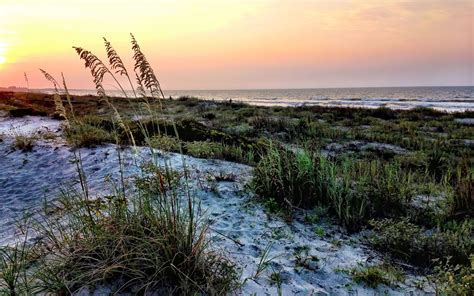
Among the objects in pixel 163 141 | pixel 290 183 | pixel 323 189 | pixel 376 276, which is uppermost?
pixel 163 141

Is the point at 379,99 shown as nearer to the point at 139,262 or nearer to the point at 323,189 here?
the point at 323,189

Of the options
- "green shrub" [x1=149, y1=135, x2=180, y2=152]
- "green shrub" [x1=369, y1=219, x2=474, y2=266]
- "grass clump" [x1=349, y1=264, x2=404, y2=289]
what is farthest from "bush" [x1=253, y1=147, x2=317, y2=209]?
"grass clump" [x1=349, y1=264, x2=404, y2=289]

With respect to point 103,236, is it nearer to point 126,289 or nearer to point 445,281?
point 126,289

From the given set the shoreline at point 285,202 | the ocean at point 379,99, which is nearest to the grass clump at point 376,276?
the shoreline at point 285,202

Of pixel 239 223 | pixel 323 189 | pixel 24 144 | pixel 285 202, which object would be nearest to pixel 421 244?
pixel 323 189

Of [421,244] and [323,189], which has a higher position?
[323,189]

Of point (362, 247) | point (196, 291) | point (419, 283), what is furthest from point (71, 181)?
point (419, 283)

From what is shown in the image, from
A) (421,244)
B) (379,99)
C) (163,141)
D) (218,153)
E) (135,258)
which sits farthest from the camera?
(379,99)

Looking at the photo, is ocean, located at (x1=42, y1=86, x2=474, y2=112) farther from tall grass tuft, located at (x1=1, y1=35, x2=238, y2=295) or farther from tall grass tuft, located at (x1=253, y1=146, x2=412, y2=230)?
tall grass tuft, located at (x1=253, y1=146, x2=412, y2=230)

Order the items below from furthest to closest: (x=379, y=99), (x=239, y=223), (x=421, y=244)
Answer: (x=379, y=99), (x=239, y=223), (x=421, y=244)

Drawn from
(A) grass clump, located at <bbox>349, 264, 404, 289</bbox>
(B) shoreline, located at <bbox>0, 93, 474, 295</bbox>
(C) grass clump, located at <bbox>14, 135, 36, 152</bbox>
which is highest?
(C) grass clump, located at <bbox>14, 135, 36, 152</bbox>

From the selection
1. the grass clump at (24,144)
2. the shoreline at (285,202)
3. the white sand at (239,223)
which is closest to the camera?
the white sand at (239,223)

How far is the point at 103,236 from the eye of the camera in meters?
3.42

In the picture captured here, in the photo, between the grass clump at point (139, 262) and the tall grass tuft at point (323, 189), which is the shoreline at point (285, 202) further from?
the grass clump at point (139, 262)
